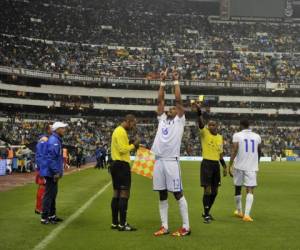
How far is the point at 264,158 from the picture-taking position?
70375 millimetres

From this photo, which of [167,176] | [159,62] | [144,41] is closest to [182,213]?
[167,176]

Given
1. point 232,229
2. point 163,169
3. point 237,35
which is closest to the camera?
point 163,169

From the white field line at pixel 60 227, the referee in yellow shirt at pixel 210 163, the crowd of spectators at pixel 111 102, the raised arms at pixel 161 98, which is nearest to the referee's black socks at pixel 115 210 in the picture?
the white field line at pixel 60 227

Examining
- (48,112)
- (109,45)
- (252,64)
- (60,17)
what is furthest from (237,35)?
(48,112)

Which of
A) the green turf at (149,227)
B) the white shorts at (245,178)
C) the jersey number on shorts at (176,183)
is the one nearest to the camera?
the green turf at (149,227)

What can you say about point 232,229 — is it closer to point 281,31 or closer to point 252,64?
point 252,64

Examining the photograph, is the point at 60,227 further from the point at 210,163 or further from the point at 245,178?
the point at 245,178

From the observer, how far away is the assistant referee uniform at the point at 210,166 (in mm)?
12391

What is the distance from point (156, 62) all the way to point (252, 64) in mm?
15977

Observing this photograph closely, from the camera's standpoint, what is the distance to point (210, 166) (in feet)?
41.1

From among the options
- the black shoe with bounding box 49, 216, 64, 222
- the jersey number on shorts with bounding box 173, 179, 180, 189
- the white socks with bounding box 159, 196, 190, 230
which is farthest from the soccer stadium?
the jersey number on shorts with bounding box 173, 179, 180, 189

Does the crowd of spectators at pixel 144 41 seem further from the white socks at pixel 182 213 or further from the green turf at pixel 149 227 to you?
the white socks at pixel 182 213

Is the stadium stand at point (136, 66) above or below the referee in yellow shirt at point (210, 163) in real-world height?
above

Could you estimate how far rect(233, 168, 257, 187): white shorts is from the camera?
41.4 feet
